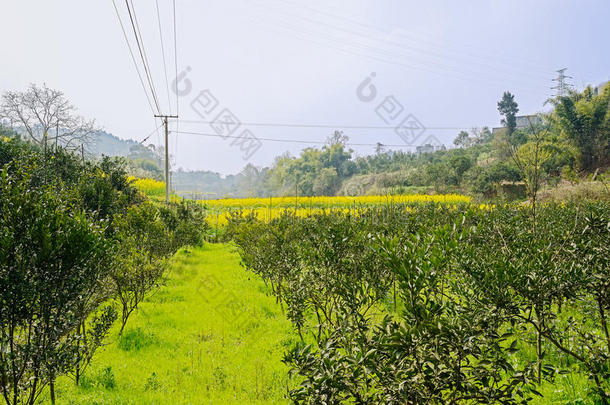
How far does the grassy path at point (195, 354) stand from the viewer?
5.05m

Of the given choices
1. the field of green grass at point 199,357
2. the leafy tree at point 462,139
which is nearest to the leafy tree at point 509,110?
the leafy tree at point 462,139

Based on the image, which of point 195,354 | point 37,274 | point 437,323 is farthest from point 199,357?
point 437,323

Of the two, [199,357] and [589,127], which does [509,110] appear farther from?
[199,357]

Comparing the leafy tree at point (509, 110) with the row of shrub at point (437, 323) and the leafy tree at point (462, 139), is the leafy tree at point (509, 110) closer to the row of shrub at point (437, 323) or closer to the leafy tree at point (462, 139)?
the leafy tree at point (462, 139)

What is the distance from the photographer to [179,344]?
692cm

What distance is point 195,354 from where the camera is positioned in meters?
6.41

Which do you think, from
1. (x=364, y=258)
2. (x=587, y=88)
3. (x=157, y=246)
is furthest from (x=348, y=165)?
(x=364, y=258)

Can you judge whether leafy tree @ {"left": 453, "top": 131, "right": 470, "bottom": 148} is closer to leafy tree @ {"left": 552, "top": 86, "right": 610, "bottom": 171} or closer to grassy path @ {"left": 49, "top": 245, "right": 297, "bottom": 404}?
leafy tree @ {"left": 552, "top": 86, "right": 610, "bottom": 171}

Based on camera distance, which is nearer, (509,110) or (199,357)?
(199,357)

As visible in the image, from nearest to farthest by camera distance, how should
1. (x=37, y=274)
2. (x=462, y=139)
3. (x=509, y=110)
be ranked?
(x=37, y=274) < (x=509, y=110) < (x=462, y=139)

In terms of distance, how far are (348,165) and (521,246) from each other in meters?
66.5

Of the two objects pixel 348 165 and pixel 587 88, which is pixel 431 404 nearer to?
pixel 587 88

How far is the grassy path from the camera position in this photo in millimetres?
5051

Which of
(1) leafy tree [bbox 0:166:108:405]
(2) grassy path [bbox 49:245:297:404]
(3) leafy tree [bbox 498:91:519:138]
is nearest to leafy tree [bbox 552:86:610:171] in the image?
(3) leafy tree [bbox 498:91:519:138]
